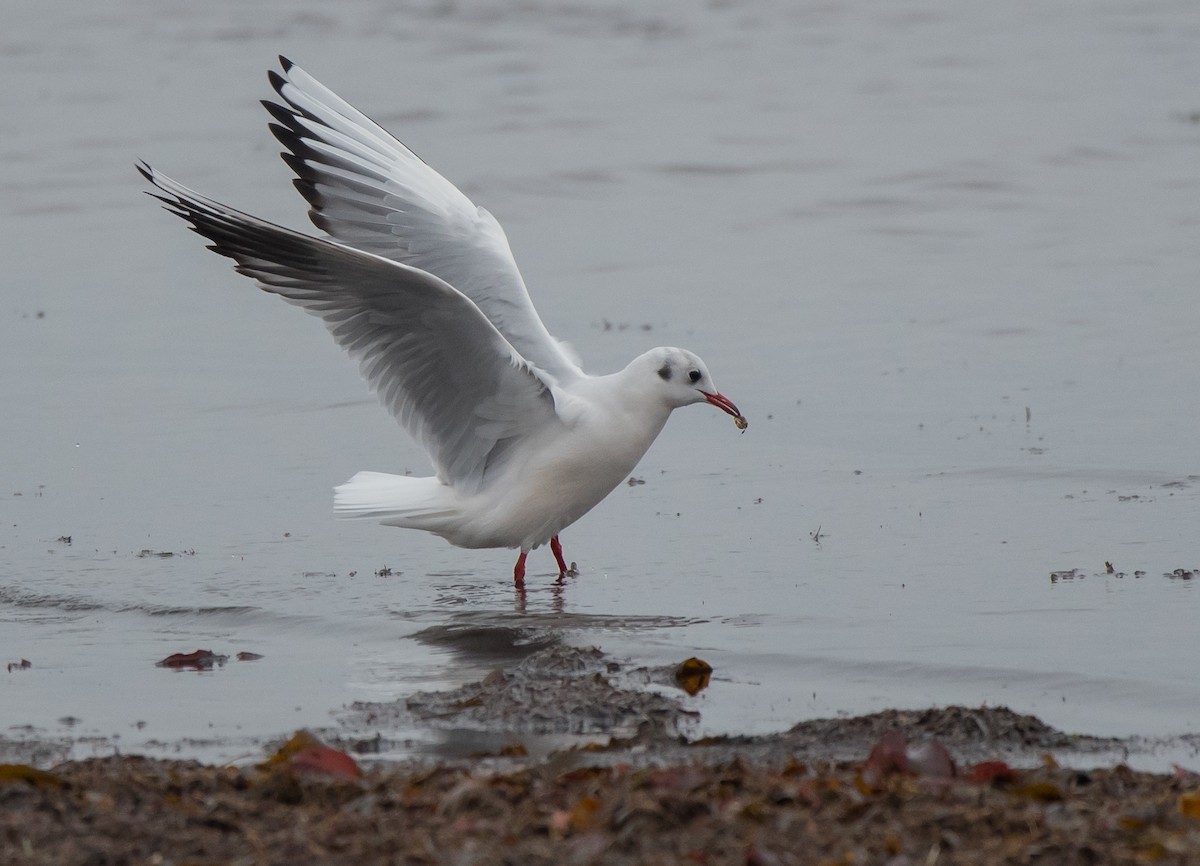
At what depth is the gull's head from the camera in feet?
24.3

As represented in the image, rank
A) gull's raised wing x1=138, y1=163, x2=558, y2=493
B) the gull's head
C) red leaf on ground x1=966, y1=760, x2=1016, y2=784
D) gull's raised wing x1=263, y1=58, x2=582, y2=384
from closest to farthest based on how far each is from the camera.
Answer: red leaf on ground x1=966, y1=760, x2=1016, y2=784
gull's raised wing x1=138, y1=163, x2=558, y2=493
the gull's head
gull's raised wing x1=263, y1=58, x2=582, y2=384

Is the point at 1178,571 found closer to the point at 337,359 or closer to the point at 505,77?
the point at 337,359

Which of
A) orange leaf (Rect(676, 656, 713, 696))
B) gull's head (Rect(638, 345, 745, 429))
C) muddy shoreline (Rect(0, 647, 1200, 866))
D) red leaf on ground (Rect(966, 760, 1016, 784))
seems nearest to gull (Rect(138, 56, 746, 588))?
gull's head (Rect(638, 345, 745, 429))

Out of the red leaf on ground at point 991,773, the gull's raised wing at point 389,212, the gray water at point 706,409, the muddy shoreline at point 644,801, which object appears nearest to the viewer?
the muddy shoreline at point 644,801

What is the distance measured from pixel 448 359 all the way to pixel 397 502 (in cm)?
66

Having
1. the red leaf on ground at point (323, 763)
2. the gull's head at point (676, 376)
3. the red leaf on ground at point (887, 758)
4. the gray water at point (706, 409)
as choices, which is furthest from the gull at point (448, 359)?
the red leaf on ground at point (887, 758)

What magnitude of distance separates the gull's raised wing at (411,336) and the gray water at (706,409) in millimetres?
648

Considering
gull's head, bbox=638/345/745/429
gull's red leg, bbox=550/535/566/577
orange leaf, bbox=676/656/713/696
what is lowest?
orange leaf, bbox=676/656/713/696

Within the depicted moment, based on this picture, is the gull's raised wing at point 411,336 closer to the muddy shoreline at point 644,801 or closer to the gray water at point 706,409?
the gray water at point 706,409

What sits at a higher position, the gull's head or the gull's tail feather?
the gull's head

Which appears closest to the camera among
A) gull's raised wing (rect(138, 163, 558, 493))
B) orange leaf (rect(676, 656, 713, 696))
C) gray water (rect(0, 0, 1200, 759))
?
orange leaf (rect(676, 656, 713, 696))

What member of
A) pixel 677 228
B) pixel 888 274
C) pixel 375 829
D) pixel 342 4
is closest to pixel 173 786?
pixel 375 829

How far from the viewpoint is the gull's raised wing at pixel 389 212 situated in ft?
27.0

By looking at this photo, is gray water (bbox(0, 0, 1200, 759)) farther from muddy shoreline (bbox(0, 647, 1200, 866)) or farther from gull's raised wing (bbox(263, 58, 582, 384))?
gull's raised wing (bbox(263, 58, 582, 384))
